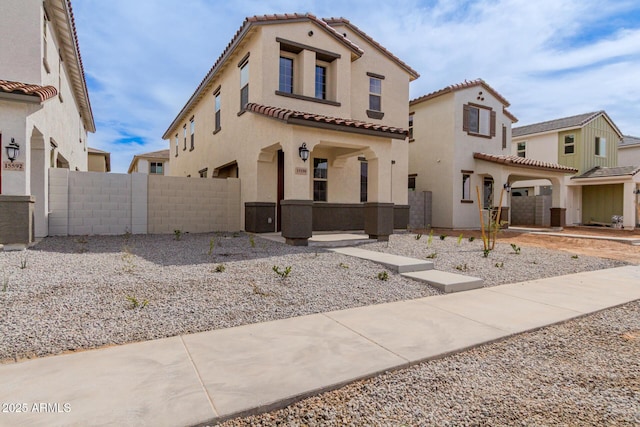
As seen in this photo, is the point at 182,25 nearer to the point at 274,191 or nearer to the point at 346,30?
the point at 274,191

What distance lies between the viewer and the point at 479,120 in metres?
18.8

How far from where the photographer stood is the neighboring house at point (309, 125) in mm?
9773

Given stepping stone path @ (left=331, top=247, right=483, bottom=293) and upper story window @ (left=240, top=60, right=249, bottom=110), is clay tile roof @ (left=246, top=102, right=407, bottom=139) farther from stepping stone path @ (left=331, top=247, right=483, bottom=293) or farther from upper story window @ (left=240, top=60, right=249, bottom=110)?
stepping stone path @ (left=331, top=247, right=483, bottom=293)

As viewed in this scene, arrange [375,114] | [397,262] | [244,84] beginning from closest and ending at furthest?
[397,262] → [244,84] → [375,114]

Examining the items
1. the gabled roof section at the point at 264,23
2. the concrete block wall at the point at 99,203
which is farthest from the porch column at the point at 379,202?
the concrete block wall at the point at 99,203

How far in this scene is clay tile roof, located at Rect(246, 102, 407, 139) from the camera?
930 centimetres

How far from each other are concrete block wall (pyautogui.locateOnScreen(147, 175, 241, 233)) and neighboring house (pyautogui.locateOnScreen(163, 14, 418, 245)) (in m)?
0.67

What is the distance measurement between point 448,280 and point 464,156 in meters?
13.7

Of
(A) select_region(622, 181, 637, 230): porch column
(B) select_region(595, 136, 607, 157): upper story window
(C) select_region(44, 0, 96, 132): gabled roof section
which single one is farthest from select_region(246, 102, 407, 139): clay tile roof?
(B) select_region(595, 136, 607, 157): upper story window

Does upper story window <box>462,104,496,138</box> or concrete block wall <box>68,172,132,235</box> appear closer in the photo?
concrete block wall <box>68,172,132,235</box>

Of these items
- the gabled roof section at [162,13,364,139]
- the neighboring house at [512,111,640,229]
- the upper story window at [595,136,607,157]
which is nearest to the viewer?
the gabled roof section at [162,13,364,139]

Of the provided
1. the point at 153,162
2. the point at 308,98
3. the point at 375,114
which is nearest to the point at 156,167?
the point at 153,162

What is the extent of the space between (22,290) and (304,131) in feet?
23.1

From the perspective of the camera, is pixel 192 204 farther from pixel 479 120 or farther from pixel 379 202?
pixel 479 120
